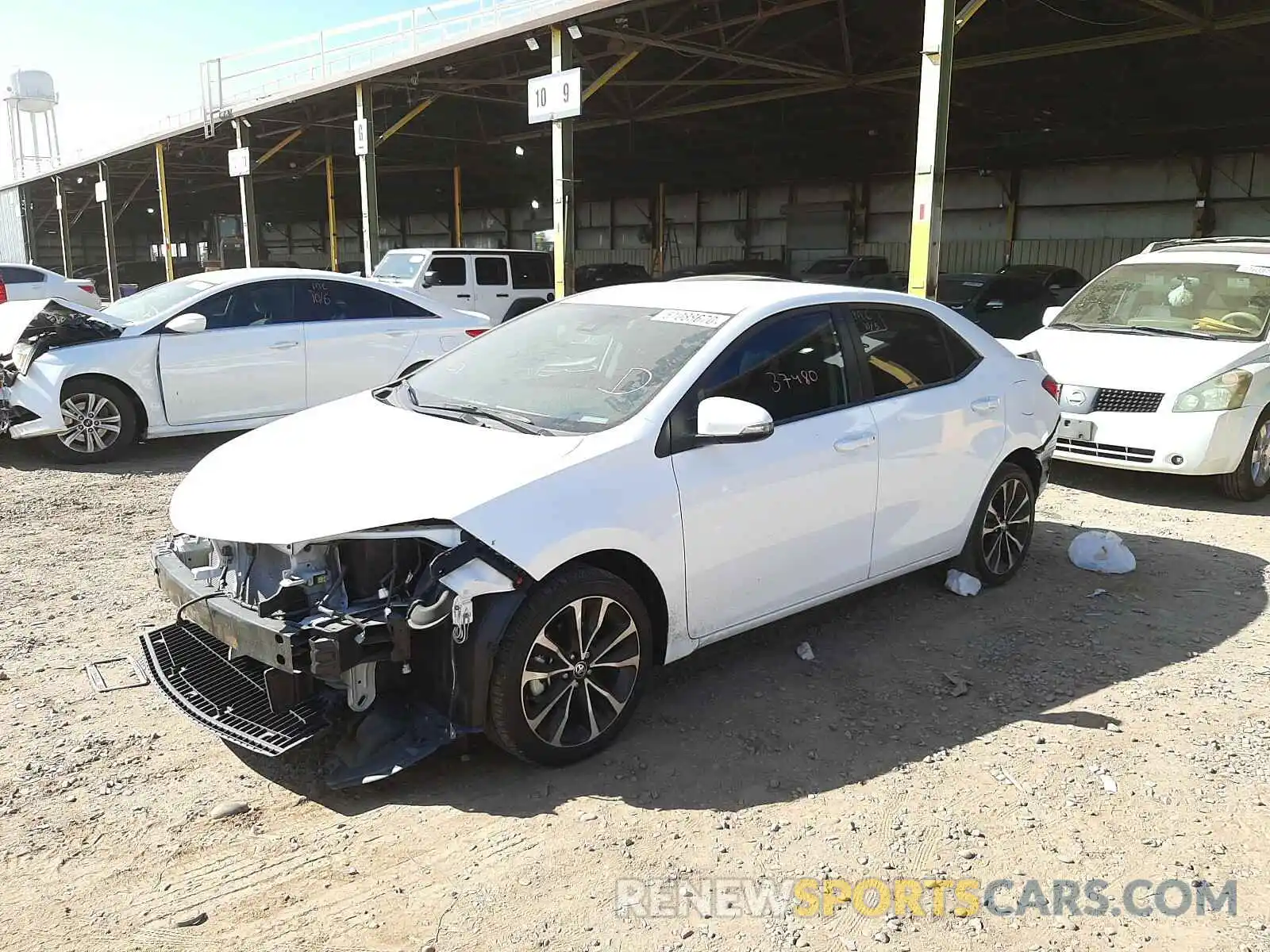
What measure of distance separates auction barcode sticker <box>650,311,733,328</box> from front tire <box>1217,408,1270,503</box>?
499 cm

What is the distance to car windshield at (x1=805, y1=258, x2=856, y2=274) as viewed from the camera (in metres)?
21.3

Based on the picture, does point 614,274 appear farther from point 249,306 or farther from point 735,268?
point 249,306

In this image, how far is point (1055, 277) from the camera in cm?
1839

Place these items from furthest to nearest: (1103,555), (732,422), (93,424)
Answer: (93,424) → (1103,555) → (732,422)

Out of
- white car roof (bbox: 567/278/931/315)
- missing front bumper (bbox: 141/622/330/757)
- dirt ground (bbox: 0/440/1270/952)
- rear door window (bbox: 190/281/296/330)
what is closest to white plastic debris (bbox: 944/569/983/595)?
dirt ground (bbox: 0/440/1270/952)

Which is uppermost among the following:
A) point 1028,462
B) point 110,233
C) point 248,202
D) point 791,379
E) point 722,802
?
point 248,202

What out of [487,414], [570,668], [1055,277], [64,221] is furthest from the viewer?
[64,221]

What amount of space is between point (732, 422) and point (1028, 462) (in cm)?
252

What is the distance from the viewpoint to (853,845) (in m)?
2.99

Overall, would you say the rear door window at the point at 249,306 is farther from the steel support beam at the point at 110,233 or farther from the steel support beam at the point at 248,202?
the steel support beam at the point at 110,233

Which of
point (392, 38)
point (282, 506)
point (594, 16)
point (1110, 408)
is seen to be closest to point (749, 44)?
point (594, 16)

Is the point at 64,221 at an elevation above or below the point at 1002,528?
above

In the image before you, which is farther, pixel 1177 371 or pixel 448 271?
pixel 448 271

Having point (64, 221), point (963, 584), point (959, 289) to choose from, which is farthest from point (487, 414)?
point (64, 221)
